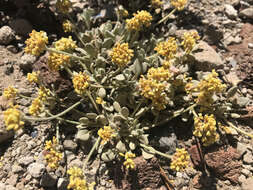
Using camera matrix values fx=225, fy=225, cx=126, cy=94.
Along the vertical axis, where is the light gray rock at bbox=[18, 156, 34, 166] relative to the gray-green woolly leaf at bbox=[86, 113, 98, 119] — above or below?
below

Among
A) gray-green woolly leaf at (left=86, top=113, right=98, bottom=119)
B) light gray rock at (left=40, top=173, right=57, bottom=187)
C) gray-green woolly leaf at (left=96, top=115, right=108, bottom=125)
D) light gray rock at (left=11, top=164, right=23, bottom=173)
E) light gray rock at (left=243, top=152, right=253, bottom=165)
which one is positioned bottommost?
light gray rock at (left=243, top=152, right=253, bottom=165)

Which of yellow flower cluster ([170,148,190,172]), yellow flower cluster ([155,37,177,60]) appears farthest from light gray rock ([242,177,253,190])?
yellow flower cluster ([155,37,177,60])

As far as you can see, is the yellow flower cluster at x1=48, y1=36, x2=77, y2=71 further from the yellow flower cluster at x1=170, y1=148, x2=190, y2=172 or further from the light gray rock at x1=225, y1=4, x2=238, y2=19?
the light gray rock at x1=225, y1=4, x2=238, y2=19

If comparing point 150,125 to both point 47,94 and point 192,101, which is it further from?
point 47,94

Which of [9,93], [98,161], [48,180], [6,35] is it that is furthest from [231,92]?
[6,35]

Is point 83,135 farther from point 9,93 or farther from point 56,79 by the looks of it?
point 9,93

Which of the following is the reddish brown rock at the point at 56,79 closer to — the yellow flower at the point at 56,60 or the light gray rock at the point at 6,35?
the yellow flower at the point at 56,60
